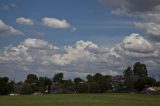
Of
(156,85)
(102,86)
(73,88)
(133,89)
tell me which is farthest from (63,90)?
(156,85)

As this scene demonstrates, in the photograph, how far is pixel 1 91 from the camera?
16812 centimetres

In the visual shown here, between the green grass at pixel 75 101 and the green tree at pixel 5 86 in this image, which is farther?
the green tree at pixel 5 86

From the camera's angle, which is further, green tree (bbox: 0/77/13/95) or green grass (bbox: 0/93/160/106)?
green tree (bbox: 0/77/13/95)

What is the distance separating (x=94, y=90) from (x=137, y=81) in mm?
20701

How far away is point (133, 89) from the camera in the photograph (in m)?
193

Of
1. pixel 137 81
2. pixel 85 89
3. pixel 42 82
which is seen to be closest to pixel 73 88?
pixel 85 89

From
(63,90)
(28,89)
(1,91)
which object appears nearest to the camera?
(1,91)

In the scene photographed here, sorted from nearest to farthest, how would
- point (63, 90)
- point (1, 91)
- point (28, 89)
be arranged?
1. point (1, 91)
2. point (28, 89)
3. point (63, 90)

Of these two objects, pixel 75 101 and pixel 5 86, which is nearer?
pixel 75 101

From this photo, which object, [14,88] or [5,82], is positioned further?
[14,88]

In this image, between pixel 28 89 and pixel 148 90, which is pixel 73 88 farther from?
pixel 148 90

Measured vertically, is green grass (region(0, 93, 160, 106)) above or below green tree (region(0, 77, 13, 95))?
below

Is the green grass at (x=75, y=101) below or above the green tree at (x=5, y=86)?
below

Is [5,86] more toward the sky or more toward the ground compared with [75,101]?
more toward the sky
